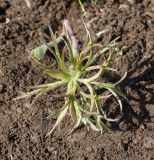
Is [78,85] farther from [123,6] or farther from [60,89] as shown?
[123,6]

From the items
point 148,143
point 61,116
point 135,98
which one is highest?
point 61,116

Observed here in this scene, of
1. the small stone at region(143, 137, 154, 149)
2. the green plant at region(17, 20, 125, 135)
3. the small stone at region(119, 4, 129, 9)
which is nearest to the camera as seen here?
the green plant at region(17, 20, 125, 135)

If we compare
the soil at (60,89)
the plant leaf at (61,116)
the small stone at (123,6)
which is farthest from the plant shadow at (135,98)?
the small stone at (123,6)

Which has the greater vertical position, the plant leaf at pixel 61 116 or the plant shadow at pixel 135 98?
the plant leaf at pixel 61 116

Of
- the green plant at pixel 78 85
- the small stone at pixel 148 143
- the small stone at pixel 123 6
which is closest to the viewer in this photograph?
the green plant at pixel 78 85

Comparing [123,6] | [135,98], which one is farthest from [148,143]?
[123,6]

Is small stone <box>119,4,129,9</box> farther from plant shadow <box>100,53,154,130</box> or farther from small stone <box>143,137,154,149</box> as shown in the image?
small stone <box>143,137,154,149</box>

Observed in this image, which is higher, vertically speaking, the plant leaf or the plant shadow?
the plant leaf

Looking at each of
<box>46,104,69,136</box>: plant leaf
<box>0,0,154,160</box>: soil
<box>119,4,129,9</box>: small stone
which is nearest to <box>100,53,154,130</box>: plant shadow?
<box>0,0,154,160</box>: soil

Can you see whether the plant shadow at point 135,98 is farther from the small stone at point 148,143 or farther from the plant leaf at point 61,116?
the plant leaf at point 61,116
